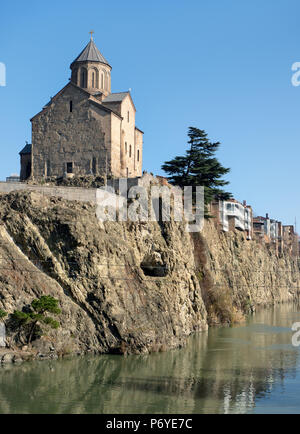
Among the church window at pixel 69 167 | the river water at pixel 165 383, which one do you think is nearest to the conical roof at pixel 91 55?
the church window at pixel 69 167

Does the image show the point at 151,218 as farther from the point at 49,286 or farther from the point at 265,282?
the point at 265,282

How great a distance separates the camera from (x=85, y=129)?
54.8 metres

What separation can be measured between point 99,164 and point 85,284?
17.7 metres

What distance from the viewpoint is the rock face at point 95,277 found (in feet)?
120

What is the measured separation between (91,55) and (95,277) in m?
26.6

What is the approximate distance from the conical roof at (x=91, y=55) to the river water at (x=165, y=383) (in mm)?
29539

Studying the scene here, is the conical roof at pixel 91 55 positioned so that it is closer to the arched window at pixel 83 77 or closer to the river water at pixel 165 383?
the arched window at pixel 83 77

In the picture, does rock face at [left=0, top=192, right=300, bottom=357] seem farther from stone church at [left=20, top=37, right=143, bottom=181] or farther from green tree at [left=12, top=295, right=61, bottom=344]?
stone church at [left=20, top=37, right=143, bottom=181]

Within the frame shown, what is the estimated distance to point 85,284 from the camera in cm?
3894

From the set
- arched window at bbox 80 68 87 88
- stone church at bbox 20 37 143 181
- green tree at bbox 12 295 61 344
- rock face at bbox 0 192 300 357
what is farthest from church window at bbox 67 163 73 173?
green tree at bbox 12 295 61 344

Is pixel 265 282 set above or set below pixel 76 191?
below

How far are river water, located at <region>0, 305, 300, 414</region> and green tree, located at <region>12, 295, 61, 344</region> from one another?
238 centimetres
